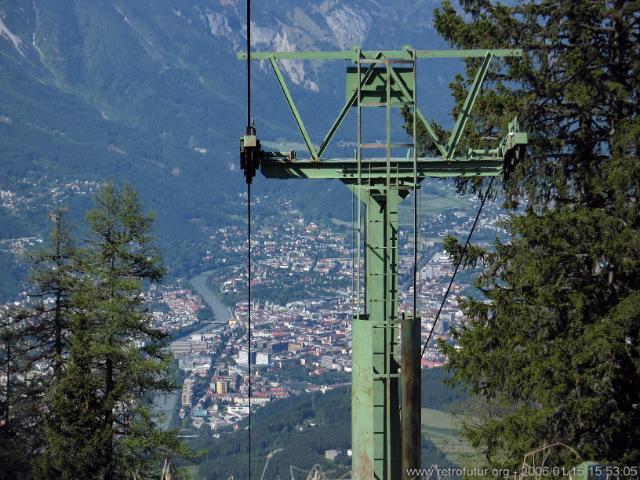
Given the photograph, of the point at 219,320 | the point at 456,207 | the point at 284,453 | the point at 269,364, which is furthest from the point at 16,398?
the point at 456,207

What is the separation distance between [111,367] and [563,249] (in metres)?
7.72

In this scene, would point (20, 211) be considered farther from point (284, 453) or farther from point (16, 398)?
point (16, 398)

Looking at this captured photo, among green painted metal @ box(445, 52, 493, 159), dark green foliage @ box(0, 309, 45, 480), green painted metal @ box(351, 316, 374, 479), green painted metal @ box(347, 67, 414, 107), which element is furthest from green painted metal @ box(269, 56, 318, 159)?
dark green foliage @ box(0, 309, 45, 480)

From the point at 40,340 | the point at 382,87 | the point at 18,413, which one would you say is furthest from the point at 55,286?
the point at 382,87

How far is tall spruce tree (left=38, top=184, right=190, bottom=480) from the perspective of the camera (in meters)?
17.2

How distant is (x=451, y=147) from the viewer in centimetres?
991

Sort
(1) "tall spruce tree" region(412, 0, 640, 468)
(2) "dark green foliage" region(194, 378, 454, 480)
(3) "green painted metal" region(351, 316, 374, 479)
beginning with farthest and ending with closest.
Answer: (2) "dark green foliage" region(194, 378, 454, 480) → (1) "tall spruce tree" region(412, 0, 640, 468) → (3) "green painted metal" region(351, 316, 374, 479)

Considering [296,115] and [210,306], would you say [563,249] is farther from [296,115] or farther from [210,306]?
[210,306]

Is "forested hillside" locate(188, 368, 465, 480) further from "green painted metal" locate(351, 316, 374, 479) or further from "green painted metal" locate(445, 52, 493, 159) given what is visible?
"green painted metal" locate(351, 316, 374, 479)

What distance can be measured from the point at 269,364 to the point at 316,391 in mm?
15624

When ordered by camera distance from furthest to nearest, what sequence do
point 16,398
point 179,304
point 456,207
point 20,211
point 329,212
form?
point 20,211
point 329,212
point 456,207
point 179,304
point 16,398

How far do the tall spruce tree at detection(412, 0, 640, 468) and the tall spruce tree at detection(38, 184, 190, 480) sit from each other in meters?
5.04

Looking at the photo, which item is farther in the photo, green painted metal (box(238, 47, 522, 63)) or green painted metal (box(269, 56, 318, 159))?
green painted metal (box(269, 56, 318, 159))

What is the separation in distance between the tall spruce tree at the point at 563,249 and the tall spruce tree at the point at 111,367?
5.04 m
